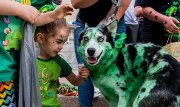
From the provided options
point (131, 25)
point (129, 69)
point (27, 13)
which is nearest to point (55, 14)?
point (27, 13)

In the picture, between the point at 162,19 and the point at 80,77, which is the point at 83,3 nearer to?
the point at 80,77

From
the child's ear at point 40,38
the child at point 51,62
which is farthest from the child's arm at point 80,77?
the child's ear at point 40,38

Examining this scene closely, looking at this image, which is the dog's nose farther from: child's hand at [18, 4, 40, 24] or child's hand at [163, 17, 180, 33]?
child's hand at [163, 17, 180, 33]

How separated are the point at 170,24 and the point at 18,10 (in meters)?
1.25

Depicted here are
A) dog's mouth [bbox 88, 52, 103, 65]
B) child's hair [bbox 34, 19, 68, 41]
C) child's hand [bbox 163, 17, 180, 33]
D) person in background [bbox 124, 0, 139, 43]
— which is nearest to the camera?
dog's mouth [bbox 88, 52, 103, 65]

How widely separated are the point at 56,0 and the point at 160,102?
1101 mm

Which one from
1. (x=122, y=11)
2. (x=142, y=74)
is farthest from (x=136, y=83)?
(x=122, y=11)

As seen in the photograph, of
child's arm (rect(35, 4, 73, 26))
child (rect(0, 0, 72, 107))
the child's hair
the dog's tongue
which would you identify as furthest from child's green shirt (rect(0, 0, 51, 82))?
the dog's tongue

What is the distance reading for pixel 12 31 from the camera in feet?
7.62

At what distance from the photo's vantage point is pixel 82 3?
2.82m

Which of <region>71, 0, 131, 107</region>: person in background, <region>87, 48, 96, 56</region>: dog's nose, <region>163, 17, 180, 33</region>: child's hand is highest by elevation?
<region>71, 0, 131, 107</region>: person in background

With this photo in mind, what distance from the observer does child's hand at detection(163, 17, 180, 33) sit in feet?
9.70

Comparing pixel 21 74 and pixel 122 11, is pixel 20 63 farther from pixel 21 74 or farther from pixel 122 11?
pixel 122 11

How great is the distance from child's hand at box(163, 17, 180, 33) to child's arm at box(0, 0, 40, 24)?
3.73 ft
